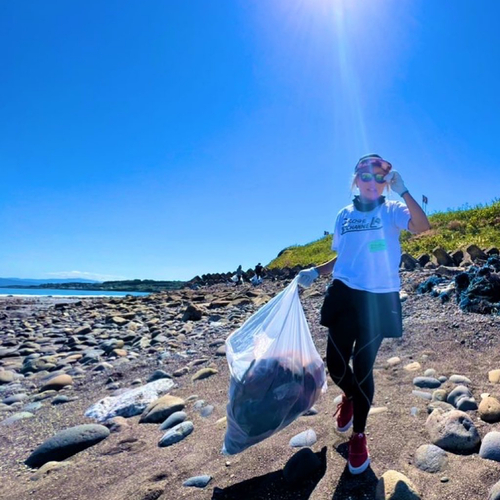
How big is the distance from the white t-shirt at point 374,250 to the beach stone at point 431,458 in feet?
2.80

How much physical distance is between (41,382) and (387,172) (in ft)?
16.9

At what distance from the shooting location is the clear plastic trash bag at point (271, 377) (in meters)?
2.08

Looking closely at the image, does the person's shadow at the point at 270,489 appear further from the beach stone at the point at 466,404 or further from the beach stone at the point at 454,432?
the beach stone at the point at 466,404

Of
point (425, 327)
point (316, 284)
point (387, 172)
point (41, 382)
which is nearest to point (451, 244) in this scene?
point (316, 284)

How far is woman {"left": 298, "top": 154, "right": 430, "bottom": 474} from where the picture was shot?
210 centimetres

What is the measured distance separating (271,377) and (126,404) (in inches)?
76.9

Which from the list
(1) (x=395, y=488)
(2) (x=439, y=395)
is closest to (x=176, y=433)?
(1) (x=395, y=488)

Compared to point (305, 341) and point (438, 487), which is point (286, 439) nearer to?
point (305, 341)

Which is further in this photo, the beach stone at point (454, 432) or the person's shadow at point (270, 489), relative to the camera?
the beach stone at point (454, 432)

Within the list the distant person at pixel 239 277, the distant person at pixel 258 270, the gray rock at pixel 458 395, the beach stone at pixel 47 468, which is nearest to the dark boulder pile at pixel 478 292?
the gray rock at pixel 458 395

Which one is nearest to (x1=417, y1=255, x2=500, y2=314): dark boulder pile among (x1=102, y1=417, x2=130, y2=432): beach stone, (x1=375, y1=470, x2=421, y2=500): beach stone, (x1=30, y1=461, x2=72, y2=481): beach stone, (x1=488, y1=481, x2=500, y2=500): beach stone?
(x1=488, y1=481, x2=500, y2=500): beach stone

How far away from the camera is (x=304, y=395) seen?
2197 millimetres

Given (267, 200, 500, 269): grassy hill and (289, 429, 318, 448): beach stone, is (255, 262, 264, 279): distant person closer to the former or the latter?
(267, 200, 500, 269): grassy hill

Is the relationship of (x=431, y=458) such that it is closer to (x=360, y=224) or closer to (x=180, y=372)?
(x=360, y=224)
